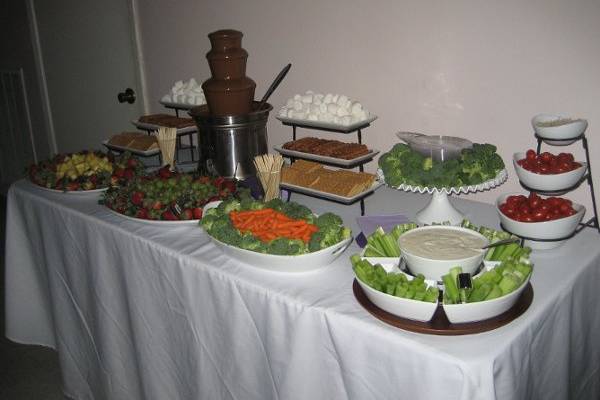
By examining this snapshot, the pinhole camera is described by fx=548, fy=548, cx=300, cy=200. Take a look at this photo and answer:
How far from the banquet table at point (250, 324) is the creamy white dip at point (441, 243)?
0.15m

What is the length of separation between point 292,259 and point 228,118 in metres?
0.68

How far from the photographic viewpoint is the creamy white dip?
1.03 metres

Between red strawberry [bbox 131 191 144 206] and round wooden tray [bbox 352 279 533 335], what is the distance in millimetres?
816

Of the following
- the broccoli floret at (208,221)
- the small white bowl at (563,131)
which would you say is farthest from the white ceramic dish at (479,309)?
the broccoli floret at (208,221)

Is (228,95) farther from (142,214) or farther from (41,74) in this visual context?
(41,74)

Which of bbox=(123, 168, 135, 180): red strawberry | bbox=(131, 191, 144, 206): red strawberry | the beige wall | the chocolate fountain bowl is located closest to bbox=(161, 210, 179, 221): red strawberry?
bbox=(131, 191, 144, 206): red strawberry

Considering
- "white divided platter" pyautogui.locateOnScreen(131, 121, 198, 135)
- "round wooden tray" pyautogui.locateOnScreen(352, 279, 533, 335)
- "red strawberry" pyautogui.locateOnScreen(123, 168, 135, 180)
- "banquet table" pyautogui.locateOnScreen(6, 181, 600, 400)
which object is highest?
"white divided platter" pyautogui.locateOnScreen(131, 121, 198, 135)

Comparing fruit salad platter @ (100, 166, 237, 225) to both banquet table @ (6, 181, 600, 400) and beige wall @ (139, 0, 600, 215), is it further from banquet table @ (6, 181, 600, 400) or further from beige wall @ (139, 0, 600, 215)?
beige wall @ (139, 0, 600, 215)

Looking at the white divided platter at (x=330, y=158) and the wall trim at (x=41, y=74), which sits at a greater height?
the wall trim at (x=41, y=74)

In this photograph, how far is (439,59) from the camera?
169cm

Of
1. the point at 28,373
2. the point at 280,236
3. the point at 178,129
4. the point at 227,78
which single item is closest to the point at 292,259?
the point at 280,236

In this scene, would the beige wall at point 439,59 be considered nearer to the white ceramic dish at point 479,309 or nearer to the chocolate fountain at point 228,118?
the chocolate fountain at point 228,118

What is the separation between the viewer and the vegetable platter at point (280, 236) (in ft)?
3.88

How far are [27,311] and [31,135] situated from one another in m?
2.21
